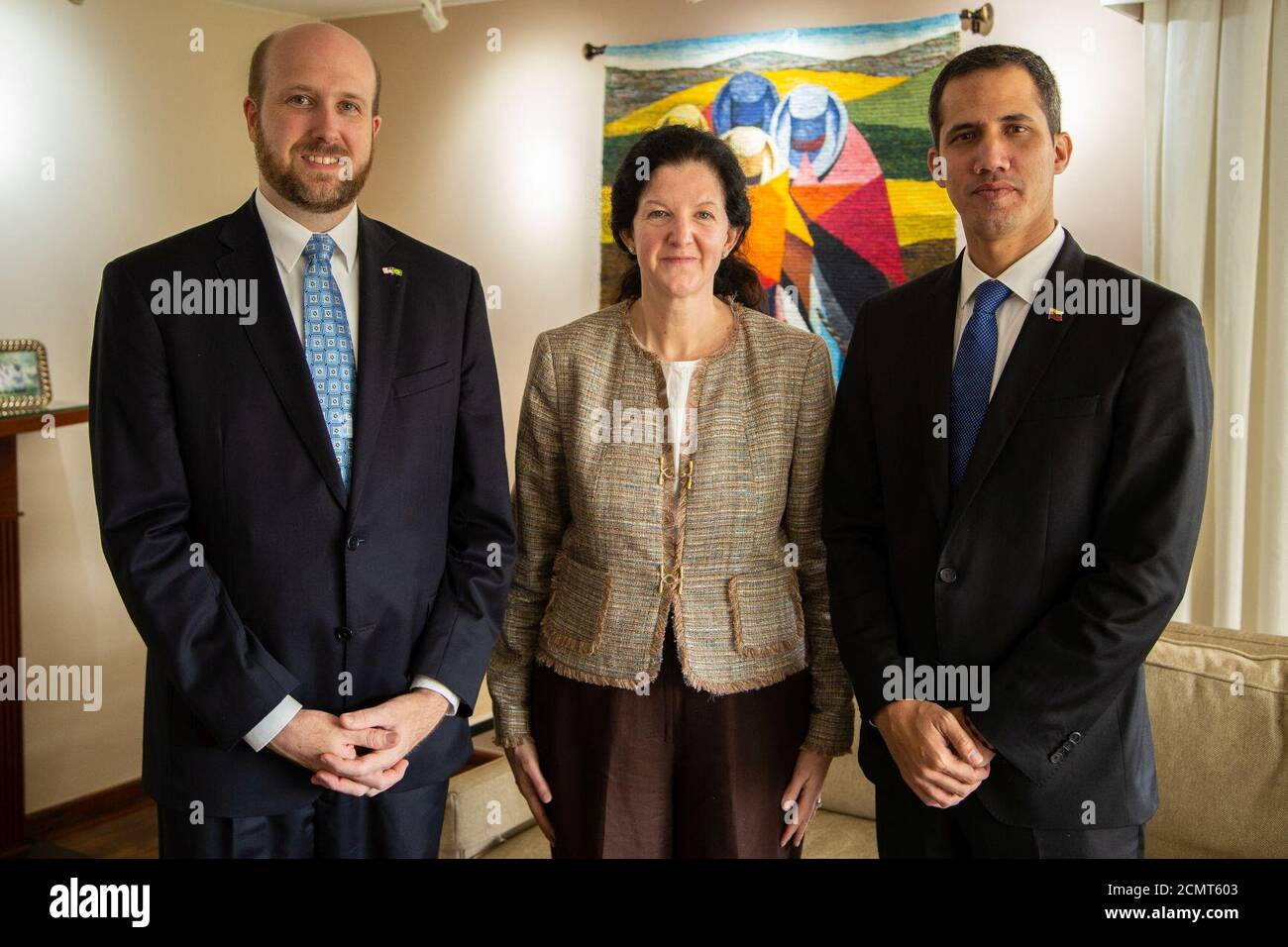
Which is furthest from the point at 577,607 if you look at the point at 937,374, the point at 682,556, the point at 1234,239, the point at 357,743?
the point at 1234,239

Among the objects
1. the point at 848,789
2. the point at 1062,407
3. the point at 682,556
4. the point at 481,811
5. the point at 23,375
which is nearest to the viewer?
the point at 1062,407

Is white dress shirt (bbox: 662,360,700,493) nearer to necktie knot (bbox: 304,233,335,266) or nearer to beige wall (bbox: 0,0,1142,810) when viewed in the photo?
necktie knot (bbox: 304,233,335,266)

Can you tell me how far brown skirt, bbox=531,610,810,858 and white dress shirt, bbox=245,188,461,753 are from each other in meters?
0.26

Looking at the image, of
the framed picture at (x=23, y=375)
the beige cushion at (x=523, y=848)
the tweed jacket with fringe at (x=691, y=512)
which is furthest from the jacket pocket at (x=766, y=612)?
the framed picture at (x=23, y=375)

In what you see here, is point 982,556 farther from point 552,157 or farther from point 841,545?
point 552,157

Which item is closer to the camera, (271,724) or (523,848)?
(271,724)

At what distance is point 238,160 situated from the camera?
467 centimetres

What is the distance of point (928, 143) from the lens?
3.88 meters

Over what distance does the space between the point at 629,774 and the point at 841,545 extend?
19.4 inches

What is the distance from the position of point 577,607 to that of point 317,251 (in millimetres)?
683

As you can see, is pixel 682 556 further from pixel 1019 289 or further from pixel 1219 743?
pixel 1219 743

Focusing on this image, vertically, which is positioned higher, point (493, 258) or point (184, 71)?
A: point (184, 71)

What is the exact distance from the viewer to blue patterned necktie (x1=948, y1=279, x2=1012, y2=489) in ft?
5.52

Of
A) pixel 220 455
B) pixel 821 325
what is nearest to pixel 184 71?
pixel 821 325
